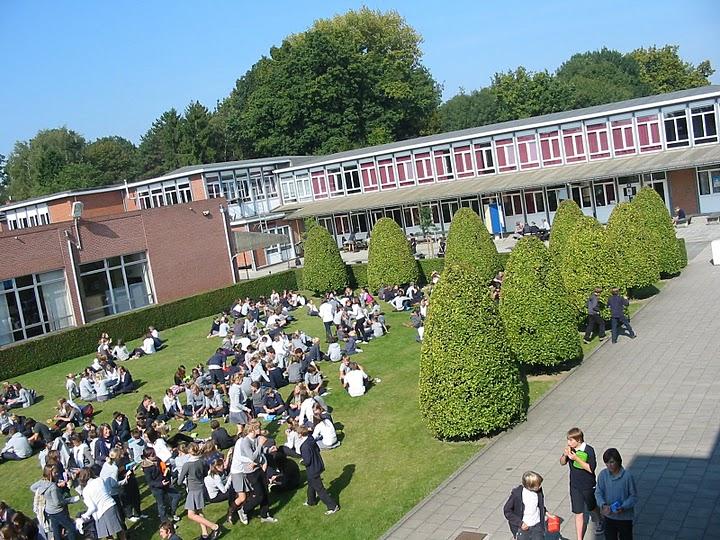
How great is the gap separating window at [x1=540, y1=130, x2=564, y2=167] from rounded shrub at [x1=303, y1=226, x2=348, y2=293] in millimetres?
16500

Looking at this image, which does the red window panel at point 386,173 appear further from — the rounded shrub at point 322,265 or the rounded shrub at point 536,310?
the rounded shrub at point 536,310

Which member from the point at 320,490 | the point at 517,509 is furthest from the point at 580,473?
the point at 320,490

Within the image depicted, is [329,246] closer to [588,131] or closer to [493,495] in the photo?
[588,131]

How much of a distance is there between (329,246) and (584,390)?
18986mm

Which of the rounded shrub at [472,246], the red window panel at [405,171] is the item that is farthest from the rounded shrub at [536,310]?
the red window panel at [405,171]

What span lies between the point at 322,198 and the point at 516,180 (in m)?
16.0

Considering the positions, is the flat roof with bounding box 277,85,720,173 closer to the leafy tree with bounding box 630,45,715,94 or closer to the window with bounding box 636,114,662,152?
the window with bounding box 636,114,662,152

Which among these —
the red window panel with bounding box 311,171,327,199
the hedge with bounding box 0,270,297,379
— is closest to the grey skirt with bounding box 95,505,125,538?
the hedge with bounding box 0,270,297,379

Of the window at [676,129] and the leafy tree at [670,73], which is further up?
the leafy tree at [670,73]

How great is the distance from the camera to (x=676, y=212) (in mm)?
38344

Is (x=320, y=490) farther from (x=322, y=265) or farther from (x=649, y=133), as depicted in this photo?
(x=649, y=133)

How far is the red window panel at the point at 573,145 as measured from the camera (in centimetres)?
4291

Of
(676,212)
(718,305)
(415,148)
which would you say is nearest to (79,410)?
(718,305)

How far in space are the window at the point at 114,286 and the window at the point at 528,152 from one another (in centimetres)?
2298
